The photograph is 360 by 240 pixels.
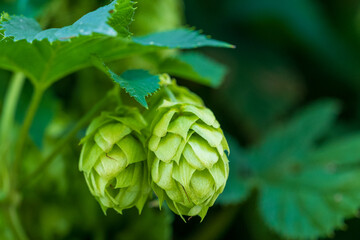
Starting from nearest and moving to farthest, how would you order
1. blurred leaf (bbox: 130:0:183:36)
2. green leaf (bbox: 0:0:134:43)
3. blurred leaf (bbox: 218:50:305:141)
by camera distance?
green leaf (bbox: 0:0:134:43)
blurred leaf (bbox: 130:0:183:36)
blurred leaf (bbox: 218:50:305:141)

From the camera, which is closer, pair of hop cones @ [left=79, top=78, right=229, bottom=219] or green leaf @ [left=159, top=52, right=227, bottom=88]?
pair of hop cones @ [left=79, top=78, right=229, bottom=219]

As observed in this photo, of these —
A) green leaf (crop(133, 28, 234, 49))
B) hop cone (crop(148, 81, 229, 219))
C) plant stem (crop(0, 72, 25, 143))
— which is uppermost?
green leaf (crop(133, 28, 234, 49))

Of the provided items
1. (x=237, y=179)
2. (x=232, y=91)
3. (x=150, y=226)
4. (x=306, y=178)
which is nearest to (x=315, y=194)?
(x=306, y=178)

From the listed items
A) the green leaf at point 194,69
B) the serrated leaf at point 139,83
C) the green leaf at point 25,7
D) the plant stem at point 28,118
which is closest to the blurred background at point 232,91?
the green leaf at point 25,7

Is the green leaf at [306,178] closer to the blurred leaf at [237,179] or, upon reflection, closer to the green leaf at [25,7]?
the blurred leaf at [237,179]

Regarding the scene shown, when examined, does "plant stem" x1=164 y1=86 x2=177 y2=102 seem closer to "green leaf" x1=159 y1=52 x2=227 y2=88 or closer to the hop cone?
the hop cone

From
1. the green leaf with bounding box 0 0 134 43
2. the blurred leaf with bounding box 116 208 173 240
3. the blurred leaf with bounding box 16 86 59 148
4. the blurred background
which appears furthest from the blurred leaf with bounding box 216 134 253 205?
the green leaf with bounding box 0 0 134 43

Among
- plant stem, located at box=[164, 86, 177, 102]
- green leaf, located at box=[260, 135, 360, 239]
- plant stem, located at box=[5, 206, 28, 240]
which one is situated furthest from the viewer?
green leaf, located at box=[260, 135, 360, 239]
